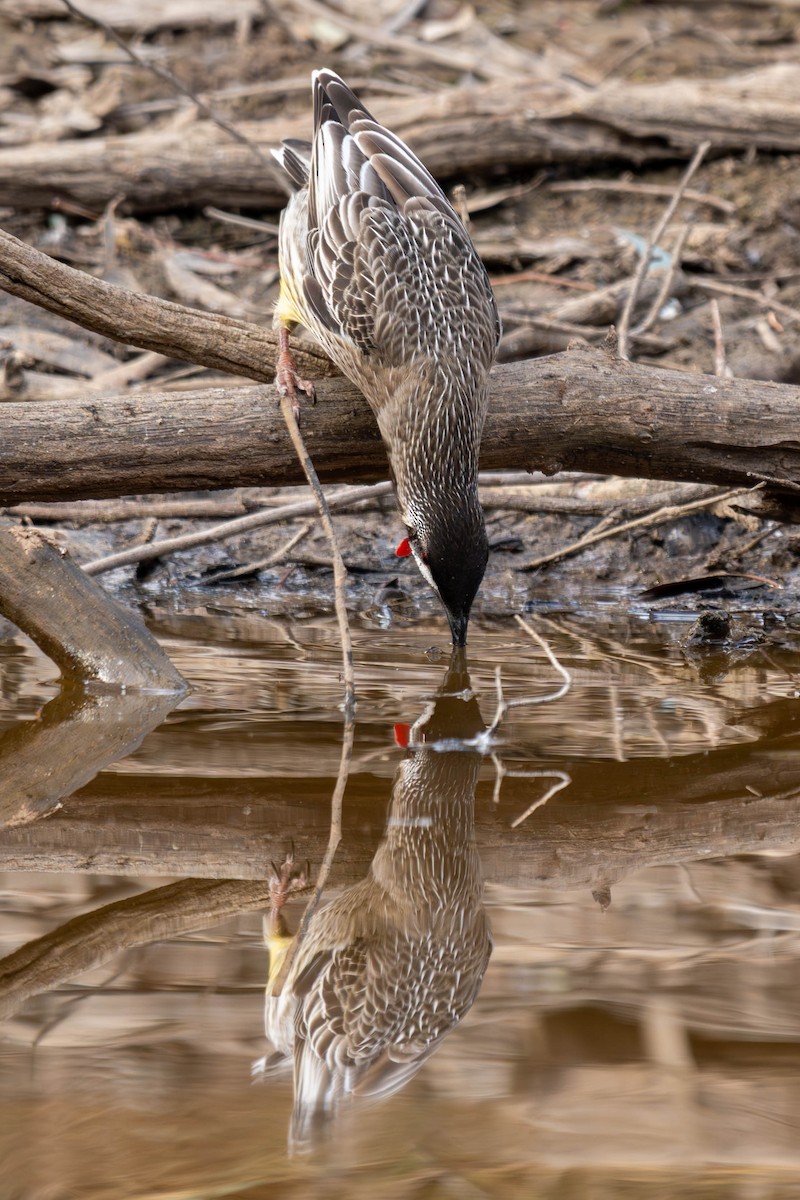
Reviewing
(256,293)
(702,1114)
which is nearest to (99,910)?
(702,1114)

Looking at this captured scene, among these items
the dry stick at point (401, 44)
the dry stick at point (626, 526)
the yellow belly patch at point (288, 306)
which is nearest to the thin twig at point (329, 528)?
the yellow belly patch at point (288, 306)

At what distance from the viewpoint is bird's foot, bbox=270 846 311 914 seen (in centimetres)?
332

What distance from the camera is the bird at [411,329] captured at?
4.92 m

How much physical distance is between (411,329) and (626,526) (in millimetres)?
2226

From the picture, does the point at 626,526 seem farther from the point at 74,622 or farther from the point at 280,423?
the point at 74,622

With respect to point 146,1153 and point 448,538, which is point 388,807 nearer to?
point 448,538

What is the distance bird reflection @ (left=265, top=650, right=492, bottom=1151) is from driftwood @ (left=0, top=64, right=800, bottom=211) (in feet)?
23.3

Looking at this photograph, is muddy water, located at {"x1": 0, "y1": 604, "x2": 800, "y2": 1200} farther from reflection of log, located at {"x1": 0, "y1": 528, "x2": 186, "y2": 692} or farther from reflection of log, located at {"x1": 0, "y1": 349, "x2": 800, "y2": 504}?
reflection of log, located at {"x1": 0, "y1": 349, "x2": 800, "y2": 504}

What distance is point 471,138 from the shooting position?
986 centimetres

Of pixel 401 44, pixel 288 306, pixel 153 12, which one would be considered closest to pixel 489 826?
pixel 288 306

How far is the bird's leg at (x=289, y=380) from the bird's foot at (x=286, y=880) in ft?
5.93

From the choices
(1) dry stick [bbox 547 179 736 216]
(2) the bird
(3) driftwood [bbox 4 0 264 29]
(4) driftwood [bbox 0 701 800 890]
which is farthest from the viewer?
(3) driftwood [bbox 4 0 264 29]

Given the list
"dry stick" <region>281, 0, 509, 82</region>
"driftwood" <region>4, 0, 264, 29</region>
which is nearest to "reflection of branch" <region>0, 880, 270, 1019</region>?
"dry stick" <region>281, 0, 509, 82</region>

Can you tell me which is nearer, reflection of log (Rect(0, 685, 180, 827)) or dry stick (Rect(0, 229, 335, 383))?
reflection of log (Rect(0, 685, 180, 827))
